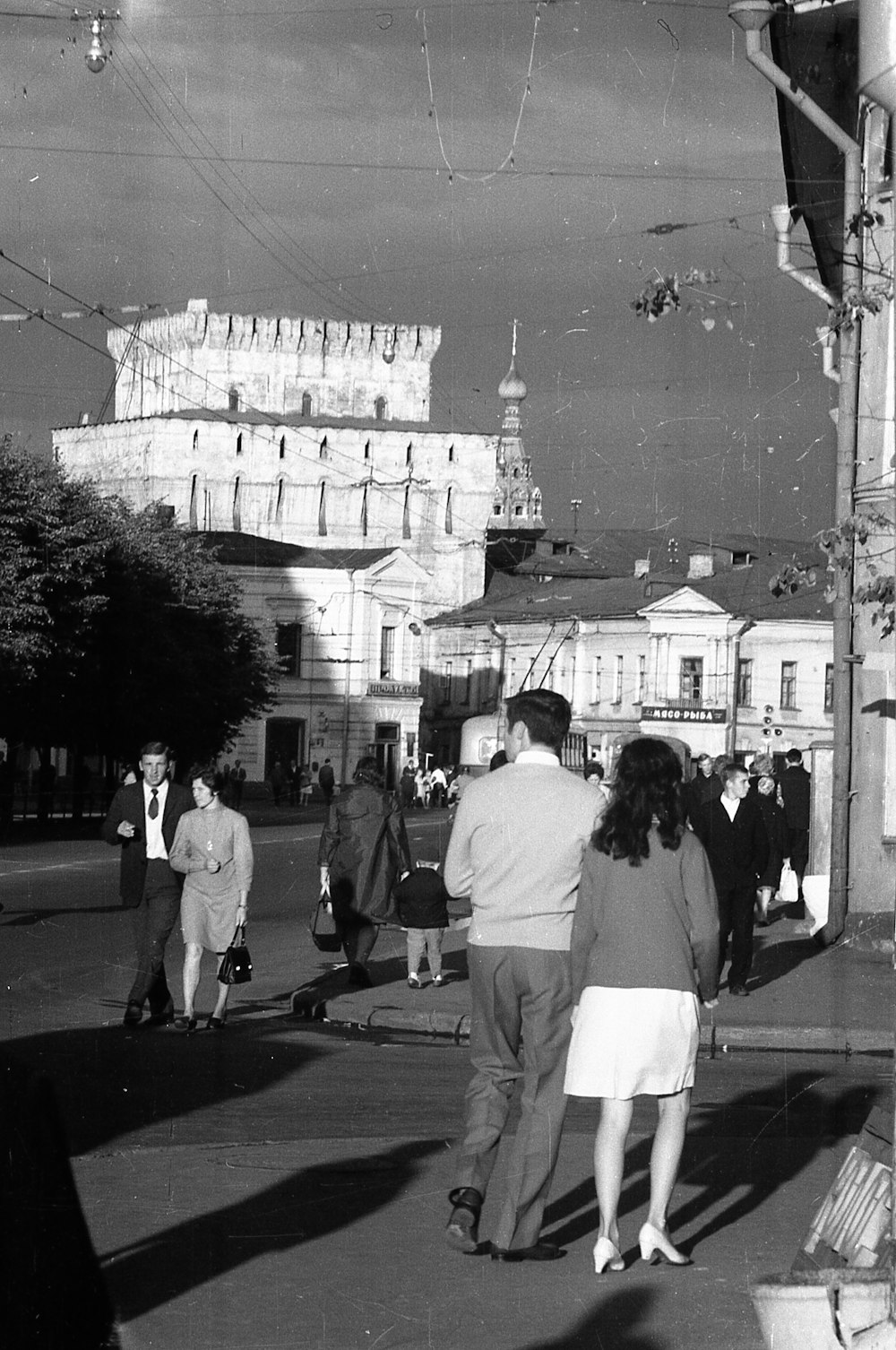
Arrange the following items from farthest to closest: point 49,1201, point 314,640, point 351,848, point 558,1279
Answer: point 314,640 → point 351,848 → point 49,1201 → point 558,1279

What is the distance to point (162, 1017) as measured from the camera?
Answer: 1373cm

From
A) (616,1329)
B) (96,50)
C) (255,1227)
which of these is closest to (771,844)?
(96,50)

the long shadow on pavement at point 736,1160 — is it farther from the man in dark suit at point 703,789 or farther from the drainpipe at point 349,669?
the drainpipe at point 349,669

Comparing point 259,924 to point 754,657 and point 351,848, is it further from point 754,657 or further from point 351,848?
point 754,657

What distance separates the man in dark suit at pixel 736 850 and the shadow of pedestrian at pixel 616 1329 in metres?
10.5

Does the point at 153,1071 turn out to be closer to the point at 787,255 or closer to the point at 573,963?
the point at 573,963

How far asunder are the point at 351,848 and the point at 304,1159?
7.58m

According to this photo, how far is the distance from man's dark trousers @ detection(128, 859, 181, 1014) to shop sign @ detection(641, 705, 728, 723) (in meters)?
67.5

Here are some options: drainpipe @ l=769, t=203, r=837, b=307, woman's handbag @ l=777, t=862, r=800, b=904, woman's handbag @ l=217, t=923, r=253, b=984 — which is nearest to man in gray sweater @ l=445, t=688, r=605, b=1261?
woman's handbag @ l=217, t=923, r=253, b=984

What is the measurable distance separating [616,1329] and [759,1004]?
9.96 metres

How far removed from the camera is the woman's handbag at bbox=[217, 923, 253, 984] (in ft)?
44.0

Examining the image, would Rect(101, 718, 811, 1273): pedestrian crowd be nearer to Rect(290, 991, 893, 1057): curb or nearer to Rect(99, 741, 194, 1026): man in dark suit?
Rect(99, 741, 194, 1026): man in dark suit

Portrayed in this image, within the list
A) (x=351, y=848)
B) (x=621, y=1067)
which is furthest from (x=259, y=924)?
(x=621, y=1067)

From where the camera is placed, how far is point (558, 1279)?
6.66 meters
